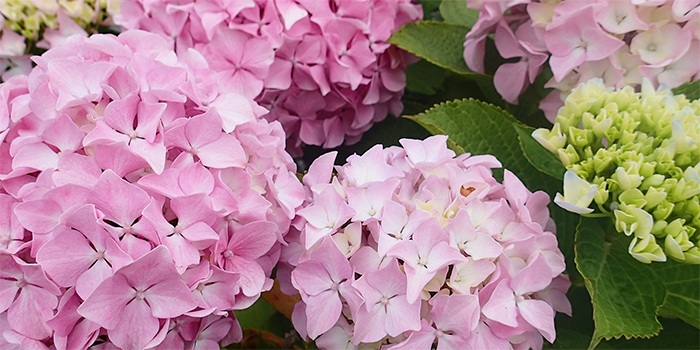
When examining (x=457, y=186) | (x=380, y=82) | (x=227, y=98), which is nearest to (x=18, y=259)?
(x=227, y=98)

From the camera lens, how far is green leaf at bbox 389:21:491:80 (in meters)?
0.73

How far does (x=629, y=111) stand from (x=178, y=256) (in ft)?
1.37

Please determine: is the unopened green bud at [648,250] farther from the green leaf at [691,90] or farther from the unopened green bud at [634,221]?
the green leaf at [691,90]

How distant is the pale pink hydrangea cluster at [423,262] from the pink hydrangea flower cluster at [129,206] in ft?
0.17

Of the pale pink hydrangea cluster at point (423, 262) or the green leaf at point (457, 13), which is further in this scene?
the green leaf at point (457, 13)

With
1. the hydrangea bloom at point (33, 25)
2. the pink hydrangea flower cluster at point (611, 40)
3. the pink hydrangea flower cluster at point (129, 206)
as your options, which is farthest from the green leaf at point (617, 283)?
the hydrangea bloom at point (33, 25)

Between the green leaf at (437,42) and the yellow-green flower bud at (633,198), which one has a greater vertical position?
the yellow-green flower bud at (633,198)

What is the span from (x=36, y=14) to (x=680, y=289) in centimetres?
82

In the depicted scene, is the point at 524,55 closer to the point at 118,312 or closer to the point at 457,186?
the point at 457,186

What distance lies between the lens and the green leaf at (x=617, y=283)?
1.61 feet

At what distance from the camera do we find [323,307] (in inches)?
17.9

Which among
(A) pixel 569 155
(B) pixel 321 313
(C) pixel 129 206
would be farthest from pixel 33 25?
(A) pixel 569 155

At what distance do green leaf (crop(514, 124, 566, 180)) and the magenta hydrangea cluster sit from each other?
22cm

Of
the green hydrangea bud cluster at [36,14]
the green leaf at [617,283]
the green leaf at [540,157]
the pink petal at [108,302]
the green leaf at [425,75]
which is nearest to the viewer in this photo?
the pink petal at [108,302]
